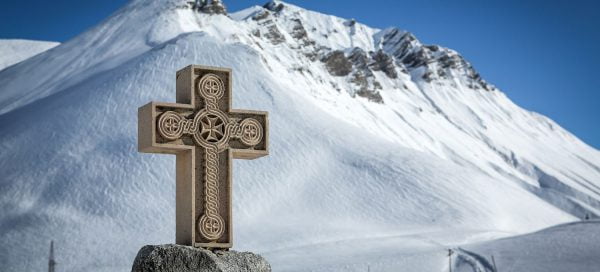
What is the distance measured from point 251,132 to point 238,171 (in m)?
41.6

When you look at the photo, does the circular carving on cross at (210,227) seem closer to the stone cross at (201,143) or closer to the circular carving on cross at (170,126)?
the stone cross at (201,143)

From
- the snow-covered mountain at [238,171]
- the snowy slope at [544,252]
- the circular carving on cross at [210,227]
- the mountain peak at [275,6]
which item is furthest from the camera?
the mountain peak at [275,6]

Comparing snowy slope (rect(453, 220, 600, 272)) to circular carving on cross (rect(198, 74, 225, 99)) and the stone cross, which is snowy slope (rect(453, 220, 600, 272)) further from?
circular carving on cross (rect(198, 74, 225, 99))

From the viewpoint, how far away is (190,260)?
29.0 feet

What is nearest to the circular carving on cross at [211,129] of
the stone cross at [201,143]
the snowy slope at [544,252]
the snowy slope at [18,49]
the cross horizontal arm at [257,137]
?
the stone cross at [201,143]

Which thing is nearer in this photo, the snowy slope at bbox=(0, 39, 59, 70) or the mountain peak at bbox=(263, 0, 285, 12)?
the snowy slope at bbox=(0, 39, 59, 70)

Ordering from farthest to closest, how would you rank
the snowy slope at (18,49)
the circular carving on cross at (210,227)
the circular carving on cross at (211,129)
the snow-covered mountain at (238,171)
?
the snowy slope at (18,49) < the snow-covered mountain at (238,171) < the circular carving on cross at (211,129) < the circular carving on cross at (210,227)

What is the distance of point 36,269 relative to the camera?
41.2 m

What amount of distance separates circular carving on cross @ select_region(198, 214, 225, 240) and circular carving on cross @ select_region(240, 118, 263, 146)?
956 mm

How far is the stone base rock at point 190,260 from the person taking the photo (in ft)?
28.4

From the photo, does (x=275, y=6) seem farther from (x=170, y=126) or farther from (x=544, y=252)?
(x=170, y=126)

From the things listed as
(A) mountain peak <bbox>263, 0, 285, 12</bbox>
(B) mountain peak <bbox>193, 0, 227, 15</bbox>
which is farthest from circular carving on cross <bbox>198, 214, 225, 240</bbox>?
(A) mountain peak <bbox>263, 0, 285, 12</bbox>

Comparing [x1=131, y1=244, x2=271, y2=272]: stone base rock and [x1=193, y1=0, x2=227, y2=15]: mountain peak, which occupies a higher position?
[x1=193, y1=0, x2=227, y2=15]: mountain peak

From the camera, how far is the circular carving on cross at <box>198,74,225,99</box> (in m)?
9.73
